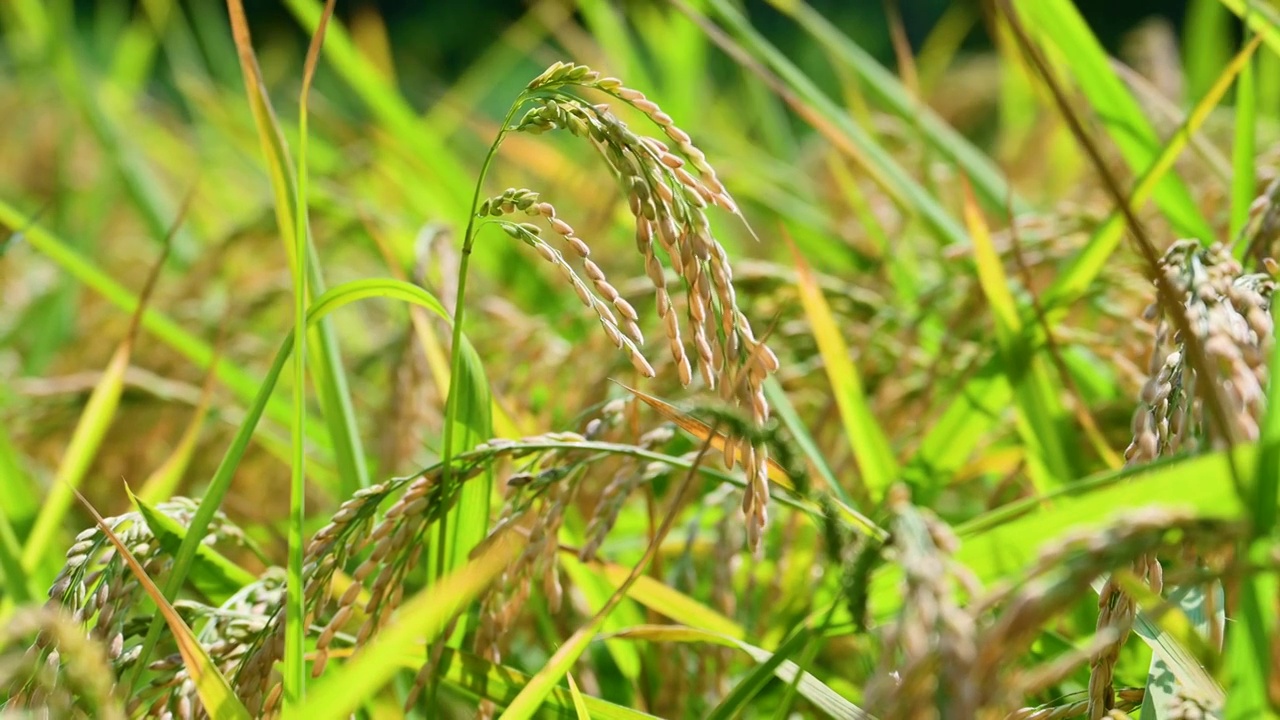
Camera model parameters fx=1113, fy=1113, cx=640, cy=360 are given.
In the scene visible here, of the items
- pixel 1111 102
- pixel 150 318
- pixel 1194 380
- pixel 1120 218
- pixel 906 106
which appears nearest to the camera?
pixel 1194 380

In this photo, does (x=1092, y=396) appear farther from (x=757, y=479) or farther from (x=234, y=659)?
(x=234, y=659)

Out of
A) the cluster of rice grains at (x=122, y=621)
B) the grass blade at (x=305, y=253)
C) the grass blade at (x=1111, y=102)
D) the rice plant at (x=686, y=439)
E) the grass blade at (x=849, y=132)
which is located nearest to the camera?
the rice plant at (x=686, y=439)

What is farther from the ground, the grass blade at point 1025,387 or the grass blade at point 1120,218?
the grass blade at point 1120,218

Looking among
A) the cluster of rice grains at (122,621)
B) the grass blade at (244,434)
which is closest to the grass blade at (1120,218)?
the grass blade at (244,434)

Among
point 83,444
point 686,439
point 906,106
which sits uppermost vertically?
point 906,106

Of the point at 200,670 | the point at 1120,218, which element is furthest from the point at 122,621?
the point at 1120,218

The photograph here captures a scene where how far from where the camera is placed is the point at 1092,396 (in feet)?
3.99

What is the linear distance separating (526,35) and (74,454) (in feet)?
7.11

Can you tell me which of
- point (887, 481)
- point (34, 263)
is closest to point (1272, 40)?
point (887, 481)

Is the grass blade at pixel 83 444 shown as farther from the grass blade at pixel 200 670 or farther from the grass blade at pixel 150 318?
the grass blade at pixel 200 670

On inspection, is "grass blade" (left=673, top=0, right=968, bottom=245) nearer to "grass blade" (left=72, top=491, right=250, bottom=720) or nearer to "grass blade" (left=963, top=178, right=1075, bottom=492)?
"grass blade" (left=963, top=178, right=1075, bottom=492)

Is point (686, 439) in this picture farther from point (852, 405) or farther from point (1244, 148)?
point (1244, 148)

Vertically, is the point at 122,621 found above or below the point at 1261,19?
below

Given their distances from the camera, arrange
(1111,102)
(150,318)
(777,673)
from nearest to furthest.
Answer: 1. (777,673)
2. (1111,102)
3. (150,318)
